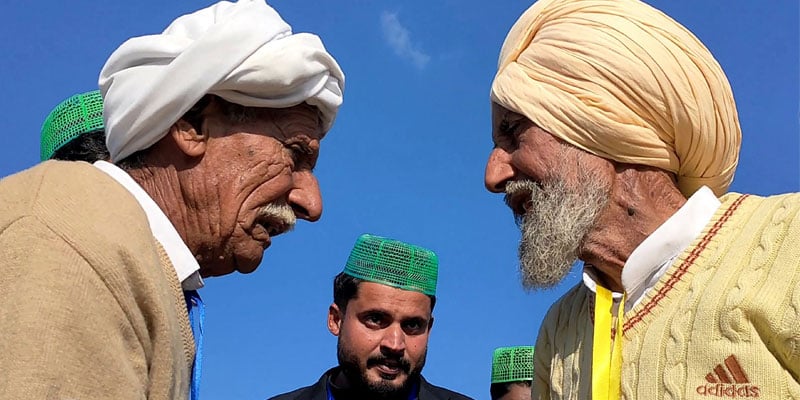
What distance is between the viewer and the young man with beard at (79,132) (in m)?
3.80

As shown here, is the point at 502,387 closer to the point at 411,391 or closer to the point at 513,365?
the point at 513,365

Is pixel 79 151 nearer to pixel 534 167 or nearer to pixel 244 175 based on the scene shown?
pixel 244 175

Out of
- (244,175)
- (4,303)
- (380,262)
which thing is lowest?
(4,303)

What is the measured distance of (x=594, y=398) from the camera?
3.25 m

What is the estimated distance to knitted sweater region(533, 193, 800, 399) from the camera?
9.31 feet

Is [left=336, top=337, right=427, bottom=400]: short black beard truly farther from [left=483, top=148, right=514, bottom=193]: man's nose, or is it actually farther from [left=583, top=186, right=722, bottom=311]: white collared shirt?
[left=583, top=186, right=722, bottom=311]: white collared shirt

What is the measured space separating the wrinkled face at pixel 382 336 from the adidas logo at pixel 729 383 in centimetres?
346

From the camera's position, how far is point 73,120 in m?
3.86

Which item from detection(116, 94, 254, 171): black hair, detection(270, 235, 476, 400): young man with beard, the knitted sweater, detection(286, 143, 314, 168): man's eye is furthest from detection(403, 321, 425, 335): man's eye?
detection(116, 94, 254, 171): black hair

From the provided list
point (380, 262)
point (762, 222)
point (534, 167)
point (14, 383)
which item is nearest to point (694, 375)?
point (762, 222)

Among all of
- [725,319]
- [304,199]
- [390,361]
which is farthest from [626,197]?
[390,361]

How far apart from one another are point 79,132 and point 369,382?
9.83ft

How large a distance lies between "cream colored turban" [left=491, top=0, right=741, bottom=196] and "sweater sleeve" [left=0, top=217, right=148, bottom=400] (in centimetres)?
207

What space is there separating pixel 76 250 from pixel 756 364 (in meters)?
2.02
